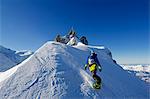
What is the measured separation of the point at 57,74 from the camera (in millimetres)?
25109

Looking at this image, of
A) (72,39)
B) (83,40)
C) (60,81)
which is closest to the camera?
(60,81)

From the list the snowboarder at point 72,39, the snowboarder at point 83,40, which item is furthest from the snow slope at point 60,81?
the snowboarder at point 83,40

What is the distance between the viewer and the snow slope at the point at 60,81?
22.3m

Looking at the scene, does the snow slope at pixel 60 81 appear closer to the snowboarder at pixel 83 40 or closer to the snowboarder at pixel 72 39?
the snowboarder at pixel 72 39

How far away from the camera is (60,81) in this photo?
78.8 ft

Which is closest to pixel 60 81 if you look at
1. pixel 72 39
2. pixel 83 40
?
pixel 72 39

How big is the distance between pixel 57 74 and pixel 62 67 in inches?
70.0

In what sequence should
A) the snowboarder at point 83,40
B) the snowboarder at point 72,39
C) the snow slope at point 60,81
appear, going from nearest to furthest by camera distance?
the snow slope at point 60,81
the snowboarder at point 72,39
the snowboarder at point 83,40

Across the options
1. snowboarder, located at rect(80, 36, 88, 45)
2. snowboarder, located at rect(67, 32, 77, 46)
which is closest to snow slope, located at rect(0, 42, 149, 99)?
snowboarder, located at rect(67, 32, 77, 46)

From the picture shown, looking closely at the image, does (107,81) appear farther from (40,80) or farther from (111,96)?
(40,80)

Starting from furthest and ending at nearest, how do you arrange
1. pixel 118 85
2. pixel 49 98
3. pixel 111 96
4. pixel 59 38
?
pixel 59 38, pixel 118 85, pixel 111 96, pixel 49 98

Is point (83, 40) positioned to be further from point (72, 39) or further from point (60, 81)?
point (60, 81)

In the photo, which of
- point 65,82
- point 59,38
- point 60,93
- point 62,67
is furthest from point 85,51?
point 59,38

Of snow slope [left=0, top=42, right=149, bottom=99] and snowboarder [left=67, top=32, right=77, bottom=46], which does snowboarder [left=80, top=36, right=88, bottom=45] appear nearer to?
snowboarder [left=67, top=32, right=77, bottom=46]
